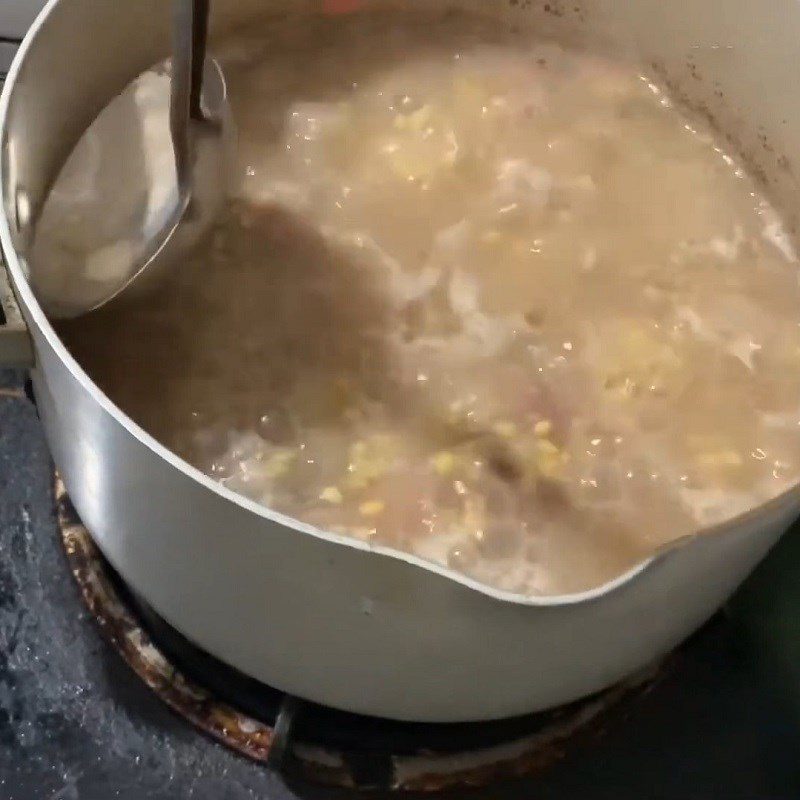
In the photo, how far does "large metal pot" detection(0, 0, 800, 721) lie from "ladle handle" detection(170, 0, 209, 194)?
0.07m

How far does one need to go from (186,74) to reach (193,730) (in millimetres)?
424

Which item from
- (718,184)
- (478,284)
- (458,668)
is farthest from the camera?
(718,184)

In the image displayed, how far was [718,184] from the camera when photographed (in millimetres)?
845

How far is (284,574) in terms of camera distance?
1.43 feet

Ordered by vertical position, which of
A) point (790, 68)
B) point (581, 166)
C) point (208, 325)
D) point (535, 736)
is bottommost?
point (535, 736)

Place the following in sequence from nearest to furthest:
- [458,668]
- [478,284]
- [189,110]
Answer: [458,668] < [189,110] < [478,284]

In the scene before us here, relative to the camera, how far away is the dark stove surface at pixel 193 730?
2.16 feet

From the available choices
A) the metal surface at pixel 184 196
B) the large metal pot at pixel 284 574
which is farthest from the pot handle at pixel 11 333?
the metal surface at pixel 184 196

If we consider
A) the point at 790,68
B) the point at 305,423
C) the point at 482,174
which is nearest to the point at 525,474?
the point at 305,423

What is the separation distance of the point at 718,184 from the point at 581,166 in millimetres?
122

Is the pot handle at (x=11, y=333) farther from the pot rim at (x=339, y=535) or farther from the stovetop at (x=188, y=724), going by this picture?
the stovetop at (x=188, y=724)

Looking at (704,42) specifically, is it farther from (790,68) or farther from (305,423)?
(305,423)

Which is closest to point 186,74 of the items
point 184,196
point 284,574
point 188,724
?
point 184,196

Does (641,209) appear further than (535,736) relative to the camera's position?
Yes
